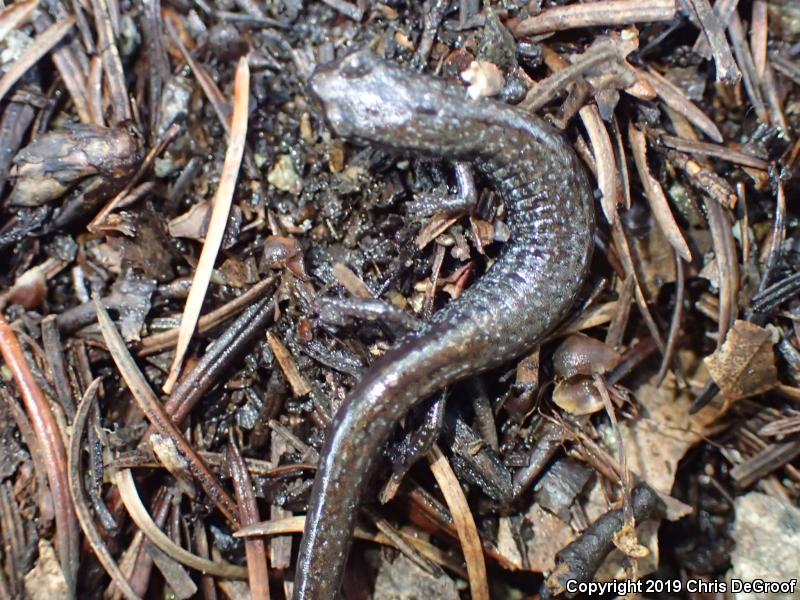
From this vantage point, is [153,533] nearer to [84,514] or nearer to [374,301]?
[84,514]

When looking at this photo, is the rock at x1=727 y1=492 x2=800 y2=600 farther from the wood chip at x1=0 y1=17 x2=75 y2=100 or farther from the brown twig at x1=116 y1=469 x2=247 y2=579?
the wood chip at x1=0 y1=17 x2=75 y2=100

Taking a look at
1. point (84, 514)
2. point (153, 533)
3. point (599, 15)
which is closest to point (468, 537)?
point (153, 533)

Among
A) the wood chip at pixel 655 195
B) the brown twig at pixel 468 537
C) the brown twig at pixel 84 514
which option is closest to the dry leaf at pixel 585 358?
the wood chip at pixel 655 195

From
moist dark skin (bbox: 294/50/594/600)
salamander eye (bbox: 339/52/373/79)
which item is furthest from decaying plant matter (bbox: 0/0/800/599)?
salamander eye (bbox: 339/52/373/79)

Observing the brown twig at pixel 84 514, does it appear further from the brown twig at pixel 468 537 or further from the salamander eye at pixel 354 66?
the salamander eye at pixel 354 66

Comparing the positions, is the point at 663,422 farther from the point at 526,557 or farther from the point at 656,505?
the point at 526,557

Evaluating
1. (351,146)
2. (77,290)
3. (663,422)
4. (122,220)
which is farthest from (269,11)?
(663,422)
